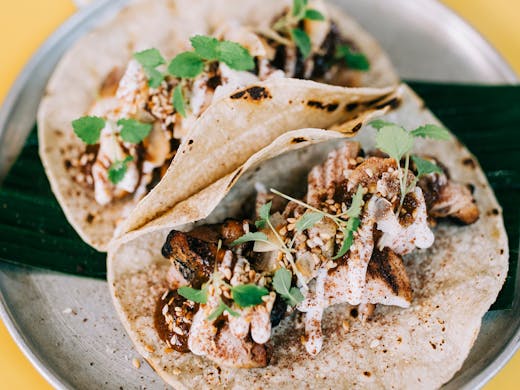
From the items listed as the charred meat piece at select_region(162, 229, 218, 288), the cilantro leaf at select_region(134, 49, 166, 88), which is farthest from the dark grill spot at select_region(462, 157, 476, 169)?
the cilantro leaf at select_region(134, 49, 166, 88)

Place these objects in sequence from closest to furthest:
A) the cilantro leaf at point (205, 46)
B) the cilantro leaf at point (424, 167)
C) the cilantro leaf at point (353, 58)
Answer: the cilantro leaf at point (424, 167) < the cilantro leaf at point (205, 46) < the cilantro leaf at point (353, 58)

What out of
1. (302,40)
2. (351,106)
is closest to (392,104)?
(351,106)

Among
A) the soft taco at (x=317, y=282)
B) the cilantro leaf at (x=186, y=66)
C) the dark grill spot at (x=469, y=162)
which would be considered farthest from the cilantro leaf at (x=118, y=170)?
the dark grill spot at (x=469, y=162)

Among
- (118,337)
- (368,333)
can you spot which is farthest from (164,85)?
(368,333)

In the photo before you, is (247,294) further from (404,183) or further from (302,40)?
(302,40)

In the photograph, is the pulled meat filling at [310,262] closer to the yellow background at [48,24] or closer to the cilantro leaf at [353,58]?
the cilantro leaf at [353,58]
